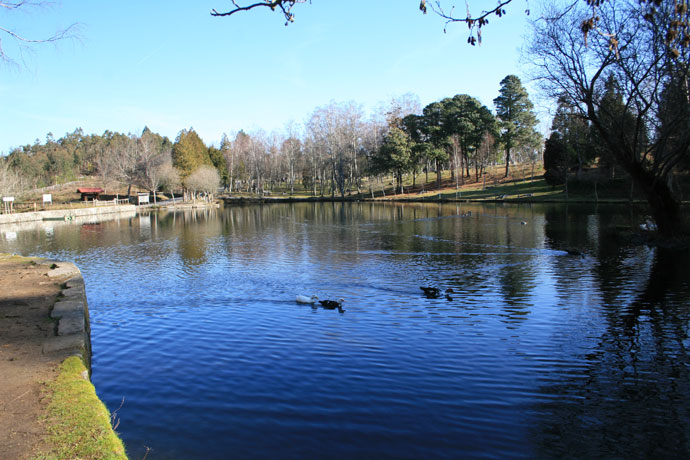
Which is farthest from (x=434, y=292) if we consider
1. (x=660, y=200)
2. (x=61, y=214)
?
(x=61, y=214)

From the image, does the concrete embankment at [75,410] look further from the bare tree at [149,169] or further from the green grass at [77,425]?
the bare tree at [149,169]

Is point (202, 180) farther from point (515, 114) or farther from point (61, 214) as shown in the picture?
point (515, 114)

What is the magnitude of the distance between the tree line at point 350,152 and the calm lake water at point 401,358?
57555 mm

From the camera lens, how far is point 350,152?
290 ft

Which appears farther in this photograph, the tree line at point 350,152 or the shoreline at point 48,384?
the tree line at point 350,152

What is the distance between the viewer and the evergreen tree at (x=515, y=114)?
2987 inches

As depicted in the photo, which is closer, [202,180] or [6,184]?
[6,184]

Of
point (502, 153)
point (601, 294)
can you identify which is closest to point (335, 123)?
point (502, 153)

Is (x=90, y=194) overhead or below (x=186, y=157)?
below

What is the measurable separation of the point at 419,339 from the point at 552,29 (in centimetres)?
1894

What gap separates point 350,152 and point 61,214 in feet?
157

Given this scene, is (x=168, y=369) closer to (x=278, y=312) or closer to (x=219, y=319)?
(x=219, y=319)

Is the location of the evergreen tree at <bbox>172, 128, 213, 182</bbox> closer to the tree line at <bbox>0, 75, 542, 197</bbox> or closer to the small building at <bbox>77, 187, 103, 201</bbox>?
the tree line at <bbox>0, 75, 542, 197</bbox>

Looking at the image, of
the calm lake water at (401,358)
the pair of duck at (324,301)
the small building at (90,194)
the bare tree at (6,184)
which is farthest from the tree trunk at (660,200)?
the small building at (90,194)
